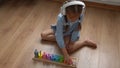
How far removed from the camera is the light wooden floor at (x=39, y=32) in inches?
55.7

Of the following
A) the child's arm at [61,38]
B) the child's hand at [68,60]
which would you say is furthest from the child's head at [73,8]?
the child's hand at [68,60]

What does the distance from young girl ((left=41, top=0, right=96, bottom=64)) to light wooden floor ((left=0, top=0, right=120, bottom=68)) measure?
6cm

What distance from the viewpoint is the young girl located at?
123 cm

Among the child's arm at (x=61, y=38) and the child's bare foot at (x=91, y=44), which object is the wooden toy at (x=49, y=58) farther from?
the child's bare foot at (x=91, y=44)

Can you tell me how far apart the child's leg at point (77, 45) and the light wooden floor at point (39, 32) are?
36 mm

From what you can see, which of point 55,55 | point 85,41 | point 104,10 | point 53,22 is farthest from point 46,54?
point 104,10

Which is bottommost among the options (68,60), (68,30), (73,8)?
(68,60)

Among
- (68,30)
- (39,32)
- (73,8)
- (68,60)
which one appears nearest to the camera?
(73,8)

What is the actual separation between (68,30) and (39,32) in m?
0.33

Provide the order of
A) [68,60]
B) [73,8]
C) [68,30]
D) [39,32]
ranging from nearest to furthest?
[73,8] < [68,60] < [68,30] < [39,32]

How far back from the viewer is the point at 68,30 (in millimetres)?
1486

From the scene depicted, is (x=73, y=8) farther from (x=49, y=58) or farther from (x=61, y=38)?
(x=49, y=58)

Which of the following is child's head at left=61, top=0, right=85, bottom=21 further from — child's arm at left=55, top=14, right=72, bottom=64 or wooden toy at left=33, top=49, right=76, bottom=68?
wooden toy at left=33, top=49, right=76, bottom=68

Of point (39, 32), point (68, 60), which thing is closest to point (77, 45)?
point (68, 60)
